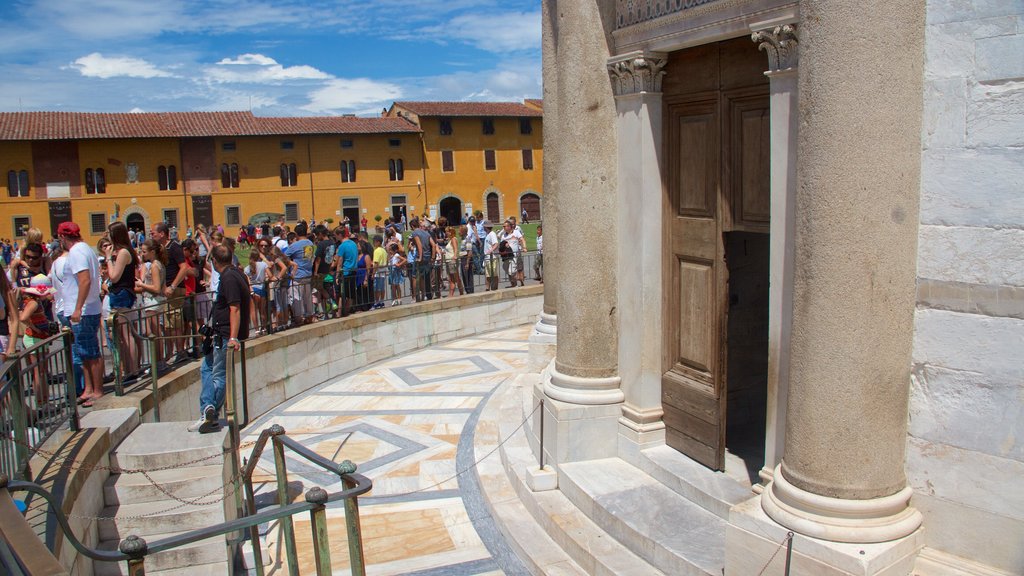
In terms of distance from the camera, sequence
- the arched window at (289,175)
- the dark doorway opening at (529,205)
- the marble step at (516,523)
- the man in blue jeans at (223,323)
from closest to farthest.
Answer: the marble step at (516,523)
the man in blue jeans at (223,323)
the arched window at (289,175)
the dark doorway opening at (529,205)

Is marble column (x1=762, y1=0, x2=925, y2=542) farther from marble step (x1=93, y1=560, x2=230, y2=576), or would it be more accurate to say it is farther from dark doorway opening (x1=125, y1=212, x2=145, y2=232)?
dark doorway opening (x1=125, y1=212, x2=145, y2=232)

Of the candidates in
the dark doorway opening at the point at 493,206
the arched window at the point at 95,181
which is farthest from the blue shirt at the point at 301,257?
the dark doorway opening at the point at 493,206

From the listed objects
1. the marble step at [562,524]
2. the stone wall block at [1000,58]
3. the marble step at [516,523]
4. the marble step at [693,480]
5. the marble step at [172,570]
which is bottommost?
the marble step at [172,570]

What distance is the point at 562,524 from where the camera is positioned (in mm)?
5840

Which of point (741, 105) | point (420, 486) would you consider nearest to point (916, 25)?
point (741, 105)

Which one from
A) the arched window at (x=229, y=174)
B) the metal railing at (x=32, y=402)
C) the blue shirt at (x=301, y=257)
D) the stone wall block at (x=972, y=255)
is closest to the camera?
the stone wall block at (x=972, y=255)

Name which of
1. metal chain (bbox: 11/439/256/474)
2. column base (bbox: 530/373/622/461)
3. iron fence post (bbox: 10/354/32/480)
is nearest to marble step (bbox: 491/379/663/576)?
column base (bbox: 530/373/622/461)

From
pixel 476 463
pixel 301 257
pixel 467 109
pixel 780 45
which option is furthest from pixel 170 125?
pixel 780 45

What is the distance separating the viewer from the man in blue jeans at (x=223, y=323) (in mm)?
7621

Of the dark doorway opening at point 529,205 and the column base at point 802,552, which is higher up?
the dark doorway opening at point 529,205

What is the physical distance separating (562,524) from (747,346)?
2.24 metres

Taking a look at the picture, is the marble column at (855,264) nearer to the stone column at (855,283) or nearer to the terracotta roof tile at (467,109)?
the stone column at (855,283)

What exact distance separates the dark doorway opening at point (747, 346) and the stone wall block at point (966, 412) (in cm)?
202

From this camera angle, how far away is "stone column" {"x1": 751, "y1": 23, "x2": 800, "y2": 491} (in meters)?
4.58
